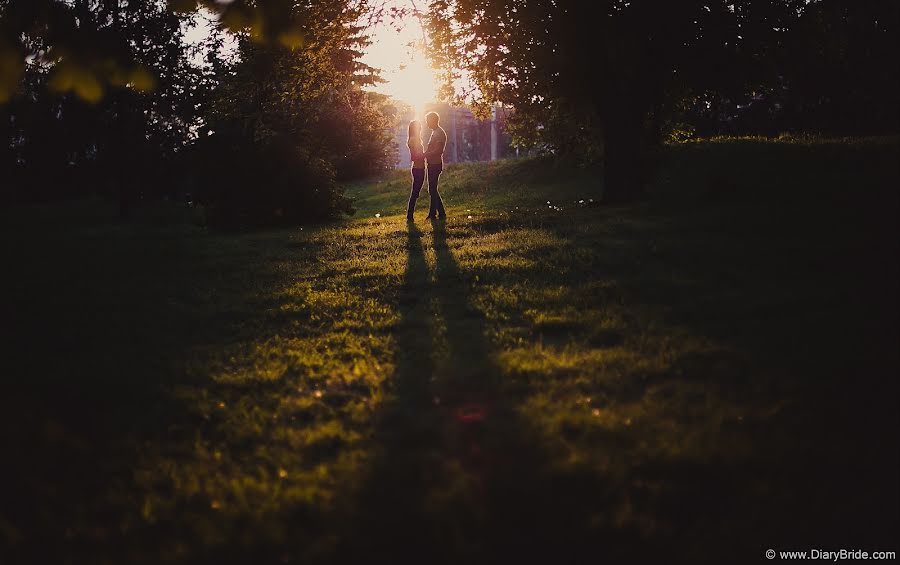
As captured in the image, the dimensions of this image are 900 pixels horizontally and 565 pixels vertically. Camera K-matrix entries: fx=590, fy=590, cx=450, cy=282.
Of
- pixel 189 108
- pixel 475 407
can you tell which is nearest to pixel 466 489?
pixel 475 407

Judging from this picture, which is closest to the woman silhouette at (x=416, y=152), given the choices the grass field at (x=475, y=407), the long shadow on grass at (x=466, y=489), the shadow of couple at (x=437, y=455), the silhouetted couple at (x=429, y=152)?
the silhouetted couple at (x=429, y=152)

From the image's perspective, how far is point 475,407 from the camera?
421 cm

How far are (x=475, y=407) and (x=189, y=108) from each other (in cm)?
2865

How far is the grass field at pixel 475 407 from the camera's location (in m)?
2.93

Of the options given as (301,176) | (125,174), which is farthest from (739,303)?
(125,174)

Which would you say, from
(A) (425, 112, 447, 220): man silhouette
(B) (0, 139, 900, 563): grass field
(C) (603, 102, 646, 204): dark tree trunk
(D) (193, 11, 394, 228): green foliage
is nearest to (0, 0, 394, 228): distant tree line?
(D) (193, 11, 394, 228): green foliage

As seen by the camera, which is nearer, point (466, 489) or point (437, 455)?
point (466, 489)

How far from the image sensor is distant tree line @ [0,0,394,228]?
3.86 meters

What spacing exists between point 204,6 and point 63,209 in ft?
128

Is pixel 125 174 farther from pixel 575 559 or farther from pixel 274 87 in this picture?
pixel 575 559

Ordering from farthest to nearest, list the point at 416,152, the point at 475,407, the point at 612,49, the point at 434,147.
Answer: the point at 416,152
the point at 434,147
the point at 612,49
the point at 475,407

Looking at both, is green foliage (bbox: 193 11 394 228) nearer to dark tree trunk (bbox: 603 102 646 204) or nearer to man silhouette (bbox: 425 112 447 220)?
man silhouette (bbox: 425 112 447 220)

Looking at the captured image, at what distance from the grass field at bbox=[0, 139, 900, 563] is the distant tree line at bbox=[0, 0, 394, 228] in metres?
2.41

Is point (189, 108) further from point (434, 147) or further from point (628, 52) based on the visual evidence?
point (628, 52)
